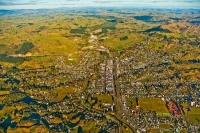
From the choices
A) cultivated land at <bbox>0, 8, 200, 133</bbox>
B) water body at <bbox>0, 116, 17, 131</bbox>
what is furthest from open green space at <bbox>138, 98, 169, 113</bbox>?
water body at <bbox>0, 116, 17, 131</bbox>

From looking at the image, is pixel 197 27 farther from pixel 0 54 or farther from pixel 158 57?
pixel 0 54

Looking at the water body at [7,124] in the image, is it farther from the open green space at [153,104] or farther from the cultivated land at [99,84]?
the open green space at [153,104]

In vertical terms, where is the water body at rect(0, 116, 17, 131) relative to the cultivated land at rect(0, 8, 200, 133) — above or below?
below

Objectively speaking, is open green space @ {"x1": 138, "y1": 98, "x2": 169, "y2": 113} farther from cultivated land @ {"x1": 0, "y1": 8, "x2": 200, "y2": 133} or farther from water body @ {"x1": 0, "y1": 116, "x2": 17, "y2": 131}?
water body @ {"x1": 0, "y1": 116, "x2": 17, "y2": 131}

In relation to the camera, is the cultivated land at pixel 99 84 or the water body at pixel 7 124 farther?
the cultivated land at pixel 99 84

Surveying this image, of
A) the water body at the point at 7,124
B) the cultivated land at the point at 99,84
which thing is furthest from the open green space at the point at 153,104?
the water body at the point at 7,124

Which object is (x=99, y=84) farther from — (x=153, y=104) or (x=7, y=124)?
(x=7, y=124)

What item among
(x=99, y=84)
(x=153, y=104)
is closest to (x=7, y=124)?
(x=99, y=84)

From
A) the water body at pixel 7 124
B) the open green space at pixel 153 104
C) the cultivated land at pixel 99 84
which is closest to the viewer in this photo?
the water body at pixel 7 124
